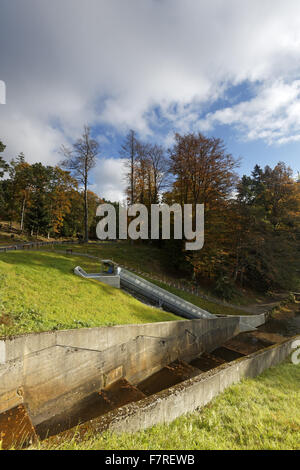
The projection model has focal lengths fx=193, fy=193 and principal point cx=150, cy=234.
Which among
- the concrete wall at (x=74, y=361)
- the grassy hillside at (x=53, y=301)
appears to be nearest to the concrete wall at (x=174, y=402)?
the concrete wall at (x=74, y=361)

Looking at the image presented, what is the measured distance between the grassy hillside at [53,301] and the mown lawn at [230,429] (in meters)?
4.32

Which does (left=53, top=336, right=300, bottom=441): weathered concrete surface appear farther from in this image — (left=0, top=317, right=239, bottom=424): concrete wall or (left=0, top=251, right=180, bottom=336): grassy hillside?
(left=0, top=251, right=180, bottom=336): grassy hillside

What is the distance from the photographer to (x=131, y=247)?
25156mm

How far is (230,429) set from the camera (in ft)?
13.2

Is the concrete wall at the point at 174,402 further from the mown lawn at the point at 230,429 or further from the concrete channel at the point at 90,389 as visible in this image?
the mown lawn at the point at 230,429

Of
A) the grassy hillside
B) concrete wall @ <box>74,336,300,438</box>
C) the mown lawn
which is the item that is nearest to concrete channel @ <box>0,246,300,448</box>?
concrete wall @ <box>74,336,300,438</box>

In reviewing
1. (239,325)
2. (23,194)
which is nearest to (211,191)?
(239,325)

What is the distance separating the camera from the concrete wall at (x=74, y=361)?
17.8 feet

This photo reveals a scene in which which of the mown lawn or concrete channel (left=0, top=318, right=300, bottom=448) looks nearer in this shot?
the mown lawn

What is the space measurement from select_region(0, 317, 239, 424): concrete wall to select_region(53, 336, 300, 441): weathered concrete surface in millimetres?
2955

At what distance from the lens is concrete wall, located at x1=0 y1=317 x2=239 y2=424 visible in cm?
543

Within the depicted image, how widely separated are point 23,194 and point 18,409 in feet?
118
